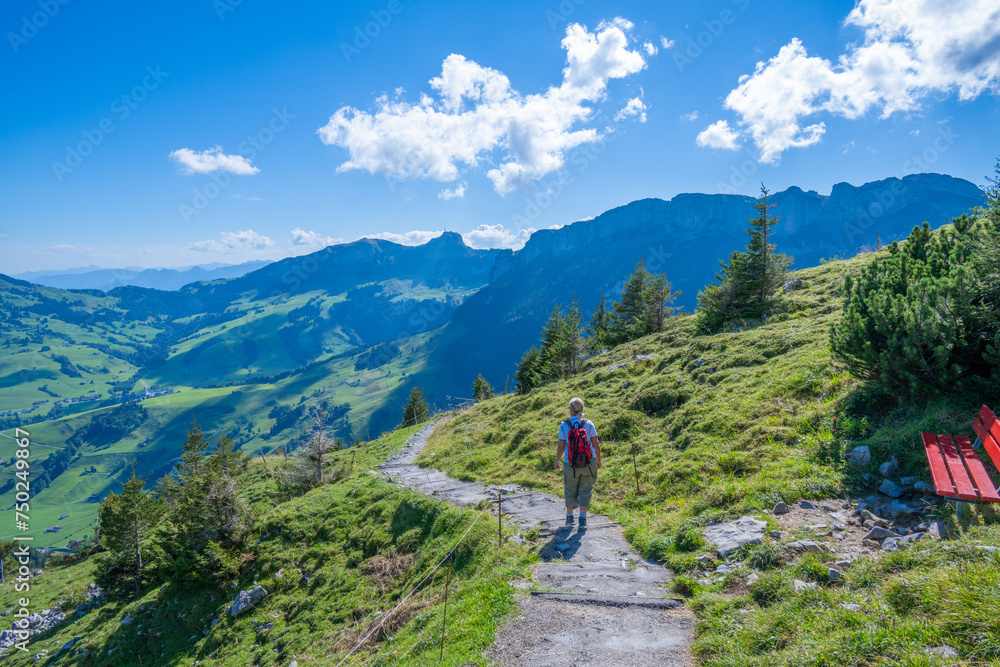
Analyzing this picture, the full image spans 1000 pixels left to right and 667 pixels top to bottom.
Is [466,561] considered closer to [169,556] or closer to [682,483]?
[682,483]

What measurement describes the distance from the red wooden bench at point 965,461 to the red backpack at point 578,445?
589 cm

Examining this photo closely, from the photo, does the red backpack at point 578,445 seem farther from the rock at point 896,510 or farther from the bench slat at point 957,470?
the bench slat at point 957,470

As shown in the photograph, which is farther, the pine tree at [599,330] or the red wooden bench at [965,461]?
the pine tree at [599,330]

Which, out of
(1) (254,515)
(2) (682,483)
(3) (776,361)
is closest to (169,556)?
(1) (254,515)

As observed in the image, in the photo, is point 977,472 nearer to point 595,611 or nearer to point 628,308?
point 595,611

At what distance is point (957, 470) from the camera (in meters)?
6.83

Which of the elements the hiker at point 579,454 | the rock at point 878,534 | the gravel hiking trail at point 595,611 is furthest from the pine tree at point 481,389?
the rock at point 878,534

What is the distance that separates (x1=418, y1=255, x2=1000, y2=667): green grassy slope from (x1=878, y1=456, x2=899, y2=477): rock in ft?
0.45

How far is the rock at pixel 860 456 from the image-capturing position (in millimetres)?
8898

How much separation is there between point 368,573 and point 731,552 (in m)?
10.4

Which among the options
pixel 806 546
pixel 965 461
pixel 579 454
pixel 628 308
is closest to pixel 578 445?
pixel 579 454

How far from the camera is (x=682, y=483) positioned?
11305 mm

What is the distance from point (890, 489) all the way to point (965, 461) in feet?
4.17

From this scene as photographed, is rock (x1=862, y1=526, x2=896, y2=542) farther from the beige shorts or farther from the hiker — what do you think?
the beige shorts
